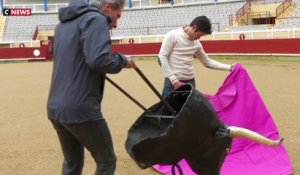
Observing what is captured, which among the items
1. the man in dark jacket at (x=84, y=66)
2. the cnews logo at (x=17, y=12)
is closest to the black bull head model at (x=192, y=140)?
the man in dark jacket at (x=84, y=66)

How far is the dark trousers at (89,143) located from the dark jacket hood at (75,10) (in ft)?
Answer: 1.74

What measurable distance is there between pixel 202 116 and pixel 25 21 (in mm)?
30062

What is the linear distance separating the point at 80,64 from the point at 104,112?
4.37 metres

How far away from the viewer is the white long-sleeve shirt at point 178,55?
3768mm

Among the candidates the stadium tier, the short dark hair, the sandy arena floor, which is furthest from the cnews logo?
the short dark hair

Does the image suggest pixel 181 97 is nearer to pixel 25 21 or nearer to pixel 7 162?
pixel 7 162

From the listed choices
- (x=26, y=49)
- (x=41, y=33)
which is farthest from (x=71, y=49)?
(x=41, y=33)

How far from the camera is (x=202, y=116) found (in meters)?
2.32

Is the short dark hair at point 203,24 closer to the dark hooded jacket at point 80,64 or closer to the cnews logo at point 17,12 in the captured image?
the dark hooded jacket at point 80,64

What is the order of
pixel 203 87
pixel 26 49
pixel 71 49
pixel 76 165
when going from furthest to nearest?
pixel 26 49 < pixel 203 87 < pixel 76 165 < pixel 71 49

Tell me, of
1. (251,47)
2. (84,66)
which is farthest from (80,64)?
(251,47)

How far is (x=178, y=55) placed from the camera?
12.5ft

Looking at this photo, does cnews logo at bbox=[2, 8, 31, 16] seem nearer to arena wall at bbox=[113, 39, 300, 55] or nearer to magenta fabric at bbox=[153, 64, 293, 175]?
arena wall at bbox=[113, 39, 300, 55]

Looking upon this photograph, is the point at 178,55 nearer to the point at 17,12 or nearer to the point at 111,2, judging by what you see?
the point at 111,2
